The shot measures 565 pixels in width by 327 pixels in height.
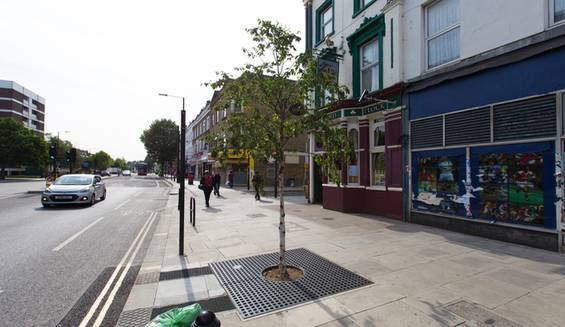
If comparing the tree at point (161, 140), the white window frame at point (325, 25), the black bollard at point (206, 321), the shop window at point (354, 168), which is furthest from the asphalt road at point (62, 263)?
the tree at point (161, 140)

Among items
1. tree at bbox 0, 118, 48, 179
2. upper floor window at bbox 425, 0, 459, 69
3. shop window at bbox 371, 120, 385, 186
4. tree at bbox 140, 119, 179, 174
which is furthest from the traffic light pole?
tree at bbox 140, 119, 179, 174

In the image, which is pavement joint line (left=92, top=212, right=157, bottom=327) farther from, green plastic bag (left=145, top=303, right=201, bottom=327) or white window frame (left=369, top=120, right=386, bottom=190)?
white window frame (left=369, top=120, right=386, bottom=190)

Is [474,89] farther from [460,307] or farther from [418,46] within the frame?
[460,307]

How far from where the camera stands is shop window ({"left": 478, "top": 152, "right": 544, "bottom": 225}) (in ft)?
20.9

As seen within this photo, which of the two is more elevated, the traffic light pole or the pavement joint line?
the traffic light pole

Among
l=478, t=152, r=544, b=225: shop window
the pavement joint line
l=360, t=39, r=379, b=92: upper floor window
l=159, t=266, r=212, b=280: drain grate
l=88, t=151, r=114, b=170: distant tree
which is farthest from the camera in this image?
l=88, t=151, r=114, b=170: distant tree

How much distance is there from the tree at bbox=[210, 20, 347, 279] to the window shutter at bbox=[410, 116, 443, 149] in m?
4.95

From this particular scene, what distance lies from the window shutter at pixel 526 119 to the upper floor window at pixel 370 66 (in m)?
4.96

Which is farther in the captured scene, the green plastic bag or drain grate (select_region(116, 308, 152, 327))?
drain grate (select_region(116, 308, 152, 327))

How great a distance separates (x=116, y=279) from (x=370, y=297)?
409 centimetres

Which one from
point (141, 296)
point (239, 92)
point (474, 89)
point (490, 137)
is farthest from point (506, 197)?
point (141, 296)

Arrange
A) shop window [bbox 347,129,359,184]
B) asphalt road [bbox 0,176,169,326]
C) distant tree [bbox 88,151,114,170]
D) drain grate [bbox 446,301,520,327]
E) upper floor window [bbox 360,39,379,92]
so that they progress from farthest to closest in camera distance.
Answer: distant tree [bbox 88,151,114,170] → shop window [bbox 347,129,359,184] → upper floor window [bbox 360,39,379,92] → asphalt road [bbox 0,176,169,326] → drain grate [bbox 446,301,520,327]

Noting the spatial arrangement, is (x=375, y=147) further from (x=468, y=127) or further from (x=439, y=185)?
(x=468, y=127)

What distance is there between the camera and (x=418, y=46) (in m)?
9.49
